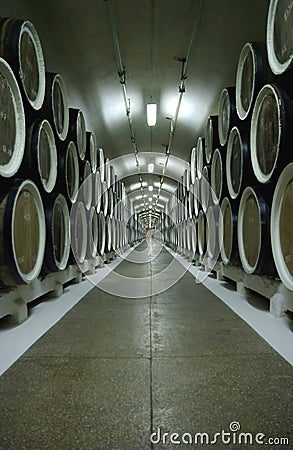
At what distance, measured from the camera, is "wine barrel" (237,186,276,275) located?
3139 millimetres

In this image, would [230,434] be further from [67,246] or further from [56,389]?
[67,246]

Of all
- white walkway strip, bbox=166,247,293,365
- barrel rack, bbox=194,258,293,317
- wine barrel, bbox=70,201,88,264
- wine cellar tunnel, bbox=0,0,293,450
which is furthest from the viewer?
wine barrel, bbox=70,201,88,264

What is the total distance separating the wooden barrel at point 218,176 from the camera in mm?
4777

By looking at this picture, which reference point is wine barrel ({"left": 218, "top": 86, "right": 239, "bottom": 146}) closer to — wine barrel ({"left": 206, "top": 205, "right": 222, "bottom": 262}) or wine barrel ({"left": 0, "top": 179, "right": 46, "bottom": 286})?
wine barrel ({"left": 206, "top": 205, "right": 222, "bottom": 262})

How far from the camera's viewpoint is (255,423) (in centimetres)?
145

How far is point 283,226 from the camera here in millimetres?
2764

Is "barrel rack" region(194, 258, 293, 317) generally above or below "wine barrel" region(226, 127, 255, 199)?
below

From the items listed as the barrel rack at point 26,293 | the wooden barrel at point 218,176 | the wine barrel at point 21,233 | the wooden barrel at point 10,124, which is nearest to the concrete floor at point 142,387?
the barrel rack at point 26,293

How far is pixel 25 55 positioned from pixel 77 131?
1.89 meters

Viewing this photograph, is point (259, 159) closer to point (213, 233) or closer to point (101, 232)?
point (213, 233)

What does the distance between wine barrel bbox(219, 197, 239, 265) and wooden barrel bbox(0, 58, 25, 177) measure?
7.74 ft

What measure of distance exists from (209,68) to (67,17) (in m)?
2.55

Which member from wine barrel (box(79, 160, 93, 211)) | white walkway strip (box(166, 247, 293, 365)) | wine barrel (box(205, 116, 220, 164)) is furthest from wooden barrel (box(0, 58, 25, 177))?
wine barrel (box(205, 116, 220, 164))

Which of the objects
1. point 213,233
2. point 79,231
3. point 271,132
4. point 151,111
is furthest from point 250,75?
point 151,111
